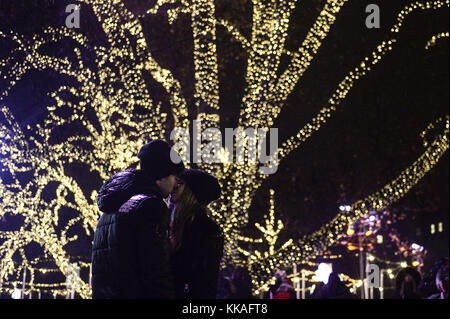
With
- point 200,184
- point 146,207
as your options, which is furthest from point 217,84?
point 146,207

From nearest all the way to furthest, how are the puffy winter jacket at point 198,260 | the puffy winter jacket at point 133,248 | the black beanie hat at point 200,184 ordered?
the puffy winter jacket at point 133,248 < the puffy winter jacket at point 198,260 < the black beanie hat at point 200,184

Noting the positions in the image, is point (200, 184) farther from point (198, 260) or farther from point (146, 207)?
point (146, 207)

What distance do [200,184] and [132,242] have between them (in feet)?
2.15

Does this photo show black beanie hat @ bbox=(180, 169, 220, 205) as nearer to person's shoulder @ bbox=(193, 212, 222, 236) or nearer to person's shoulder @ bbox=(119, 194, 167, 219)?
person's shoulder @ bbox=(193, 212, 222, 236)

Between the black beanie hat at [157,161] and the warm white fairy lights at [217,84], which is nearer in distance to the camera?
the black beanie hat at [157,161]

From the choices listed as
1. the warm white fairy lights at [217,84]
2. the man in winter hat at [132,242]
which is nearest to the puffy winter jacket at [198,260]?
the man in winter hat at [132,242]

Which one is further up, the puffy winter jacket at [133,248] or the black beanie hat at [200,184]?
the black beanie hat at [200,184]

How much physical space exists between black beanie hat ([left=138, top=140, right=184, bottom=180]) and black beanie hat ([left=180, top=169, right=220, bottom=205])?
226 mm

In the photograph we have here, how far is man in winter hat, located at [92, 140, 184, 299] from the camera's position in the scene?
2807 millimetres

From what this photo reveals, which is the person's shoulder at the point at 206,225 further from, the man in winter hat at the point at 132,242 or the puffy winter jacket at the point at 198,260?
the man in winter hat at the point at 132,242

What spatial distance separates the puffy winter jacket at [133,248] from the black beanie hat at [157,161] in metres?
0.15

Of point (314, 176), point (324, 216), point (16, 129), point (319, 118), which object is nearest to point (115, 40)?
point (319, 118)

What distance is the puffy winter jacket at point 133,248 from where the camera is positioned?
110 inches
